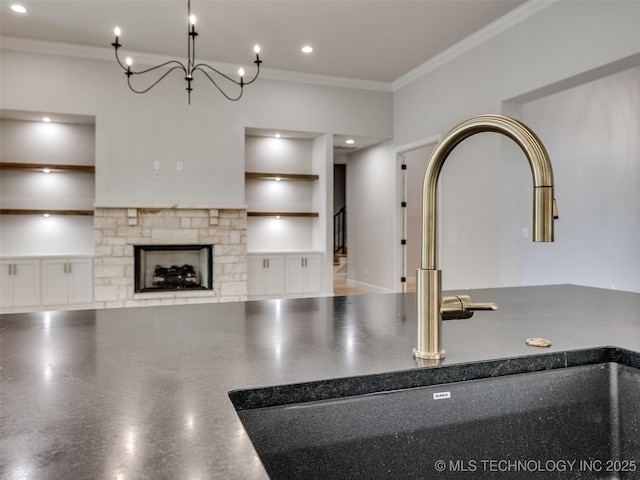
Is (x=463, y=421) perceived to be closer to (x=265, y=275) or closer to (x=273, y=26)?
(x=273, y=26)

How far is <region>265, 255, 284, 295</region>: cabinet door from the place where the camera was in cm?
637

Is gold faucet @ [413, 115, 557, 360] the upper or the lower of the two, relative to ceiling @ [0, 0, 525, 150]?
lower

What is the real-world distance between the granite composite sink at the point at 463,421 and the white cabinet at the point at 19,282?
5.69 m

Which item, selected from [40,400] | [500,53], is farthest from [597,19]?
[40,400]

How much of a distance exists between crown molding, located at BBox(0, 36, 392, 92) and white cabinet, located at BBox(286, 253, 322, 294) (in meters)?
2.44

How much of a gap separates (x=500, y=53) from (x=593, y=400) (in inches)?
183

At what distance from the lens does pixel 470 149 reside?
17.1 ft

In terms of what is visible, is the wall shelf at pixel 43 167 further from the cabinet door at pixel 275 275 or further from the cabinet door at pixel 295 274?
the cabinet door at pixel 295 274

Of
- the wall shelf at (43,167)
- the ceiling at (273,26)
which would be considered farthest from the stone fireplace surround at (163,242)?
the ceiling at (273,26)

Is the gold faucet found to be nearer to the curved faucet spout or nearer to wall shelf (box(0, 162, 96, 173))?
the curved faucet spout

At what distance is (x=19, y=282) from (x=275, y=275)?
3.05 metres

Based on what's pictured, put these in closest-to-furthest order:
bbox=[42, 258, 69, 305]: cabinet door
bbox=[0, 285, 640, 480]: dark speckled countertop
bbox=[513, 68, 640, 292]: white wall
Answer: bbox=[0, 285, 640, 480]: dark speckled countertop < bbox=[42, 258, 69, 305]: cabinet door < bbox=[513, 68, 640, 292]: white wall

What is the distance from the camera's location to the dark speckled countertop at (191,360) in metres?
0.48

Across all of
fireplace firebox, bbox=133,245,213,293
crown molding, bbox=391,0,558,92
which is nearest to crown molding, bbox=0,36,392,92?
crown molding, bbox=391,0,558,92
